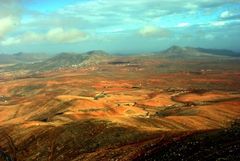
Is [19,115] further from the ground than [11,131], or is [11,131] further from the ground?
[11,131]

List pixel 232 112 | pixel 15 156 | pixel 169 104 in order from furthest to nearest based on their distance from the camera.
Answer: pixel 169 104 < pixel 232 112 < pixel 15 156

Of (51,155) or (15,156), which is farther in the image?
(15,156)

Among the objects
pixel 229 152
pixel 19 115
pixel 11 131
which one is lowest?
pixel 19 115

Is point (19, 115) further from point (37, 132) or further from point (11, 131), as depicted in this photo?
A: point (37, 132)

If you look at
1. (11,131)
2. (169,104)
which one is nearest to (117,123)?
(11,131)

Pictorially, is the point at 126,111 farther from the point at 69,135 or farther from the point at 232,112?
the point at 69,135

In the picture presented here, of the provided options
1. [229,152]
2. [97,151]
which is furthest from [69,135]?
[229,152]

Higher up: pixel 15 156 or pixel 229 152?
pixel 229 152

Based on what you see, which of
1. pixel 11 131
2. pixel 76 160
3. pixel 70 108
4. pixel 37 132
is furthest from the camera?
pixel 70 108

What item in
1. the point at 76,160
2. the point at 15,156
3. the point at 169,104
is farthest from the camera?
the point at 169,104
